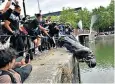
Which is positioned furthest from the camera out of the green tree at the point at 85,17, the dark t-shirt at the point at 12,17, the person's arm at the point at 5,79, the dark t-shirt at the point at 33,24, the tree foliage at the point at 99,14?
the green tree at the point at 85,17

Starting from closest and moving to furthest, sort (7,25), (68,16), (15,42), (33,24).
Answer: (7,25) < (15,42) < (33,24) < (68,16)

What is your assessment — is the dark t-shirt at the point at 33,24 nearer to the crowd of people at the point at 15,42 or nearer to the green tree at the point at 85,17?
the crowd of people at the point at 15,42

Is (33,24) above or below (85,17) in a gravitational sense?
above

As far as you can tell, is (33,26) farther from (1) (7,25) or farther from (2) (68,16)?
(2) (68,16)

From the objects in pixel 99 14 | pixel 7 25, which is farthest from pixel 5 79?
pixel 99 14

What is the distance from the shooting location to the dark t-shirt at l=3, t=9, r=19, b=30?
654 centimetres

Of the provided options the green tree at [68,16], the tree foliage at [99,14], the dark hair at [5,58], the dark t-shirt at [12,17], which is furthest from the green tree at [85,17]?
the dark hair at [5,58]

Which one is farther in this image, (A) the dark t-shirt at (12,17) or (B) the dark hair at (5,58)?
(A) the dark t-shirt at (12,17)

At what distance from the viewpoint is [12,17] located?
6.88 meters

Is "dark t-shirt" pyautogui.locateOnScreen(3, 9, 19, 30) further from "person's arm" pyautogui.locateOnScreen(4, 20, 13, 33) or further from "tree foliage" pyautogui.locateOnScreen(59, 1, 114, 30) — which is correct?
"tree foliage" pyautogui.locateOnScreen(59, 1, 114, 30)

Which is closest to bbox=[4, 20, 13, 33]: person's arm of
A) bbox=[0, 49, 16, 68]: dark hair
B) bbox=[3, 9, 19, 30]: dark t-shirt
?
bbox=[3, 9, 19, 30]: dark t-shirt

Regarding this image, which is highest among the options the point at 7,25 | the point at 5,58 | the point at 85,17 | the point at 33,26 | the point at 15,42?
the point at 7,25

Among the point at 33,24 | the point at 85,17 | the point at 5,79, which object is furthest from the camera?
the point at 85,17

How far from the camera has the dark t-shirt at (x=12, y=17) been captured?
6544 mm
